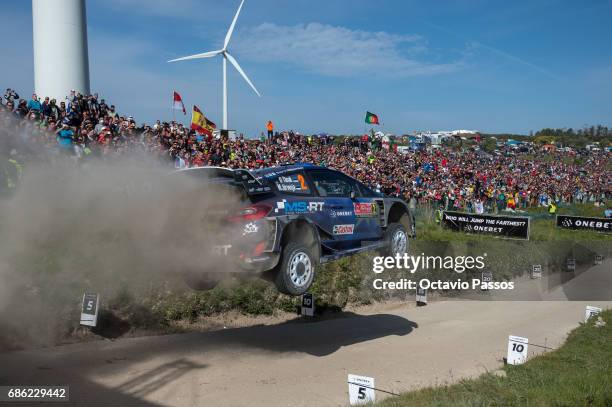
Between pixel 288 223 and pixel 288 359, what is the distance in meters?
8.52

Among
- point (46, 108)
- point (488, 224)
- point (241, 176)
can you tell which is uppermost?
point (46, 108)

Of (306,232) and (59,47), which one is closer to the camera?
(306,232)

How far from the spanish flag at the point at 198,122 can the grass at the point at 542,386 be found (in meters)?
12.0

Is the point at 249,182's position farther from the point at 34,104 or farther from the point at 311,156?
the point at 311,156

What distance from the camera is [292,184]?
8.62m

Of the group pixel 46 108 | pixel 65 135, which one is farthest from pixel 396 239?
pixel 46 108

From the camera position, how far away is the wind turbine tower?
1664 cm

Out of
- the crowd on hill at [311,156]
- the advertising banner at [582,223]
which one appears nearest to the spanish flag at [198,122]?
the crowd on hill at [311,156]

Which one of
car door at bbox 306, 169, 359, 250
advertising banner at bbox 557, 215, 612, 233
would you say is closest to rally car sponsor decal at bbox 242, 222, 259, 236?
car door at bbox 306, 169, 359, 250

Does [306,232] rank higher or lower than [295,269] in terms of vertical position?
higher

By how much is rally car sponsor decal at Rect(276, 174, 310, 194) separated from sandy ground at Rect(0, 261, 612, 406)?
5.87 m

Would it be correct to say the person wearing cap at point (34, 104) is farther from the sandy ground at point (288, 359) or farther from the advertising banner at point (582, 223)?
the advertising banner at point (582, 223)

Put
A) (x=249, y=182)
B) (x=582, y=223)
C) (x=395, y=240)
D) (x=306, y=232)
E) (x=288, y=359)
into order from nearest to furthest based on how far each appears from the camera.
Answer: (x=249, y=182), (x=306, y=232), (x=395, y=240), (x=288, y=359), (x=582, y=223)

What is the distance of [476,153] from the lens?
55.6 m
